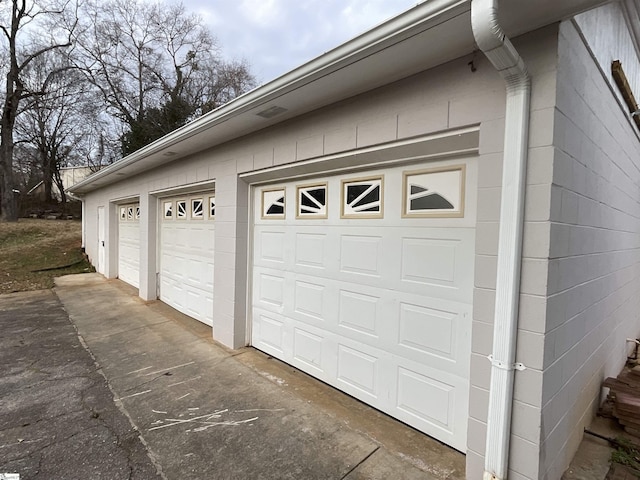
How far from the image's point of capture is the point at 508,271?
1777 millimetres

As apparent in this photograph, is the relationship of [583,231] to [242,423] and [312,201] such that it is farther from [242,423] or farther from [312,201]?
[242,423]

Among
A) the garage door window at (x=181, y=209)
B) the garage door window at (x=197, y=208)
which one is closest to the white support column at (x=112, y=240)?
the garage door window at (x=181, y=209)

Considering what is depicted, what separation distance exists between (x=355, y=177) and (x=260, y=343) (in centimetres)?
250

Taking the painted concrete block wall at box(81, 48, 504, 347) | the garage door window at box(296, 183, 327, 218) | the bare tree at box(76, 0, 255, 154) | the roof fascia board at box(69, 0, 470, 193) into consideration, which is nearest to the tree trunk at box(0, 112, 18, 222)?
the bare tree at box(76, 0, 255, 154)

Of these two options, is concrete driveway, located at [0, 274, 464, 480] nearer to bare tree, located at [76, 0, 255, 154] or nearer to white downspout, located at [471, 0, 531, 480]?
white downspout, located at [471, 0, 531, 480]

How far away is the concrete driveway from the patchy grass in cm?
624

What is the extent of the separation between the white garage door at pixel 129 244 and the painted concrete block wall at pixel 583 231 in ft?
27.5

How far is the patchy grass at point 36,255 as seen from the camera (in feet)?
28.5

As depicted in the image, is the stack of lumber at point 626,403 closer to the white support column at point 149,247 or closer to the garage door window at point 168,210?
the garage door window at point 168,210

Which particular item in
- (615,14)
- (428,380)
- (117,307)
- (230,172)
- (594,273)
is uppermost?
(615,14)

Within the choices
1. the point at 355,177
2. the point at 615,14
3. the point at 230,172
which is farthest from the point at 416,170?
the point at 230,172

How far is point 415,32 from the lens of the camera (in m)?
1.83

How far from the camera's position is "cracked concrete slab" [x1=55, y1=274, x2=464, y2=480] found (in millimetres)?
2158

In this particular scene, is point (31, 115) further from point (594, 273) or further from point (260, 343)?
point (594, 273)
